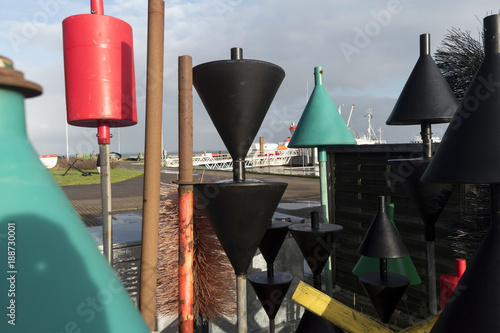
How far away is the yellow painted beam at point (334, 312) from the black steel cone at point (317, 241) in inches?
9.2

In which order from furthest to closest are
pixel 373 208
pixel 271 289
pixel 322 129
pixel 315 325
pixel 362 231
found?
pixel 362 231
pixel 373 208
pixel 322 129
pixel 271 289
pixel 315 325

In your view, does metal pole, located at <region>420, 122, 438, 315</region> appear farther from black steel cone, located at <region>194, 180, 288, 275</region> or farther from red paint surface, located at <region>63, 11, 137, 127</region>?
red paint surface, located at <region>63, 11, 137, 127</region>

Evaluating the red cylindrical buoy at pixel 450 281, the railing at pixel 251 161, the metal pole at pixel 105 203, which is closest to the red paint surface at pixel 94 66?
the metal pole at pixel 105 203

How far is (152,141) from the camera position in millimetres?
1329

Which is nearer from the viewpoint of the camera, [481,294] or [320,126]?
[481,294]

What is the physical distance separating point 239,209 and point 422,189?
952 millimetres

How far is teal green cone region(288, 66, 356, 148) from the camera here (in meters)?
2.51

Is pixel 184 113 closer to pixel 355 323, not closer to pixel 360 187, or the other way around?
pixel 355 323

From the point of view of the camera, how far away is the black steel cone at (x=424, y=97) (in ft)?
5.37

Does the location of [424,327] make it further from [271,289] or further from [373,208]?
[373,208]

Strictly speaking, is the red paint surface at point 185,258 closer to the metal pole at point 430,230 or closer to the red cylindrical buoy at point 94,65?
the red cylindrical buoy at point 94,65

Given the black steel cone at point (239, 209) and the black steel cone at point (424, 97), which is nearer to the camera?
the black steel cone at point (239, 209)

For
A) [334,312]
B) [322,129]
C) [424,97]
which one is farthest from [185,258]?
[322,129]

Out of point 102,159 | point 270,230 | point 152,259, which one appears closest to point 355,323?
point 270,230
